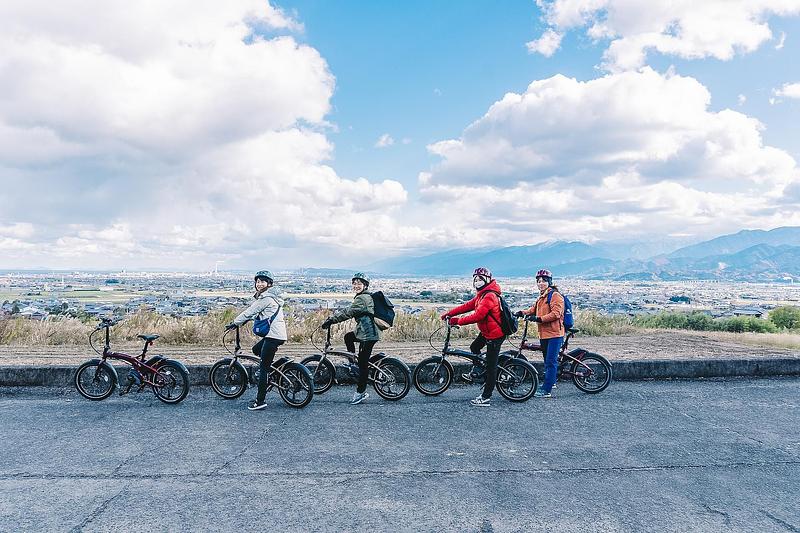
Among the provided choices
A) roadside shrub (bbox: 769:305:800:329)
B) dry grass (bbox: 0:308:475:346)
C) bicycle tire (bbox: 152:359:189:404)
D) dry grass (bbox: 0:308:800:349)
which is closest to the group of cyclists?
bicycle tire (bbox: 152:359:189:404)

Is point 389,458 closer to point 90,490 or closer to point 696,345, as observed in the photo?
point 90,490

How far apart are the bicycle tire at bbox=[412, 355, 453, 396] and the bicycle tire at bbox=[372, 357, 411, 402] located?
10.8 inches

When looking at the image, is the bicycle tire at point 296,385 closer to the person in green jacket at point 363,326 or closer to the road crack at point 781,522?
the person in green jacket at point 363,326

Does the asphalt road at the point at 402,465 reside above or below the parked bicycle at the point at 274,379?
below

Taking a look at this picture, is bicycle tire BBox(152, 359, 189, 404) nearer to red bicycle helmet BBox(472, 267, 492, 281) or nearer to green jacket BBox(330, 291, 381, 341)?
green jacket BBox(330, 291, 381, 341)

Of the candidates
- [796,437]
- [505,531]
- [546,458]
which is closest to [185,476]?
[505,531]

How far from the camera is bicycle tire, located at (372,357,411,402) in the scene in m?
7.59

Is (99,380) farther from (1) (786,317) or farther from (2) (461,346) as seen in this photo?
(1) (786,317)

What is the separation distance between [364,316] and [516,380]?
2.40 metres


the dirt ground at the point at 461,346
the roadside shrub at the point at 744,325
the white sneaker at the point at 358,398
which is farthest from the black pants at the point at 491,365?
the roadside shrub at the point at 744,325

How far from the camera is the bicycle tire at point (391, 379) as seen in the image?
7.59m

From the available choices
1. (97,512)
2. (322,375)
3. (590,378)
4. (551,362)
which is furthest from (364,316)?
(97,512)

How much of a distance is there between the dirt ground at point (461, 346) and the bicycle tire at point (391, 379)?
188 centimetres

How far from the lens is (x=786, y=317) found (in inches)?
845
